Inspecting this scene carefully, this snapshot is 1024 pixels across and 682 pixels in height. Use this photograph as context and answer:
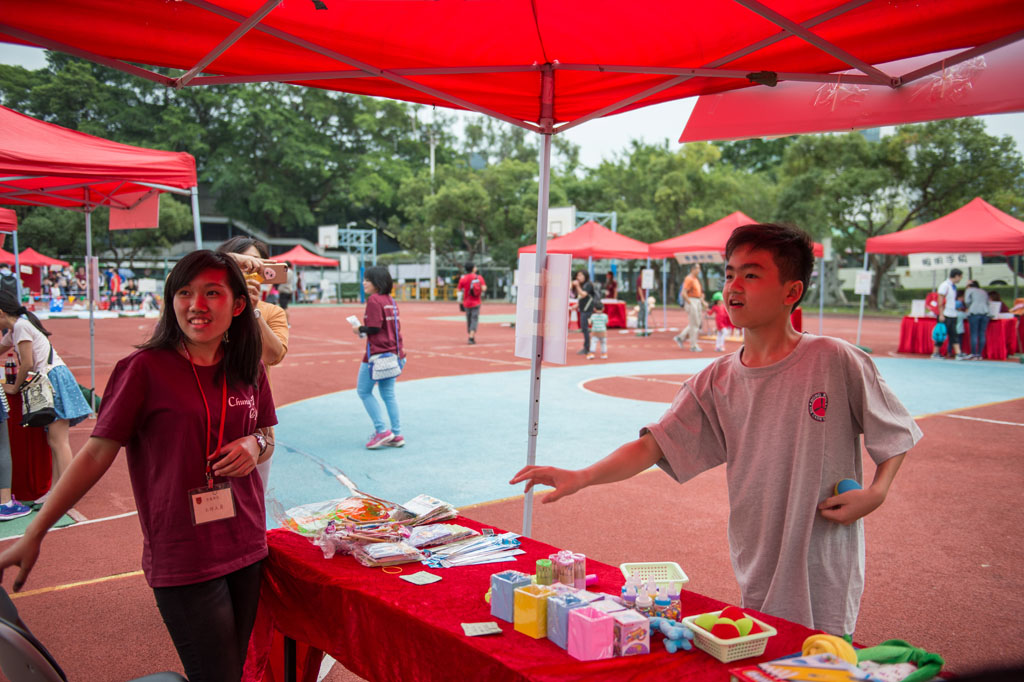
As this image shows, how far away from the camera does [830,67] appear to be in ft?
11.0

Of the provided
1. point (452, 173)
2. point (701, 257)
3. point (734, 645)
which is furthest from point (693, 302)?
point (452, 173)

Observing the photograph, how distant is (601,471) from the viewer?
2.47 meters

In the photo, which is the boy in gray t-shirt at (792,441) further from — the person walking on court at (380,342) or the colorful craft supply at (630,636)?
the person walking on court at (380,342)

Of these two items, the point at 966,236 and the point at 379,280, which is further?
the point at 966,236

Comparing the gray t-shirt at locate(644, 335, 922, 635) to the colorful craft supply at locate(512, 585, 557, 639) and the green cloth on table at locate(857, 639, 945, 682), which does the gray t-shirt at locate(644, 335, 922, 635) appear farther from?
the colorful craft supply at locate(512, 585, 557, 639)

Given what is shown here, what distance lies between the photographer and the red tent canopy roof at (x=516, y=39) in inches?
113

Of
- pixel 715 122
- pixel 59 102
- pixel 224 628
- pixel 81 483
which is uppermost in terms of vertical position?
pixel 59 102

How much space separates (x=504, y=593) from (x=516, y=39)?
245cm

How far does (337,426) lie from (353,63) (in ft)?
19.5

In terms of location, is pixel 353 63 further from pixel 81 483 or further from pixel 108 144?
pixel 108 144

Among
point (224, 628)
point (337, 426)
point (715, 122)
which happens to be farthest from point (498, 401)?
point (224, 628)

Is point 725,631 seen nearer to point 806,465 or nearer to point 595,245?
point 806,465

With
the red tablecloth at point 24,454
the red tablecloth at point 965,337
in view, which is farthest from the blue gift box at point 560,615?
the red tablecloth at point 965,337

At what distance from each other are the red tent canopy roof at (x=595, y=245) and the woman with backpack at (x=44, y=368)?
1526cm
